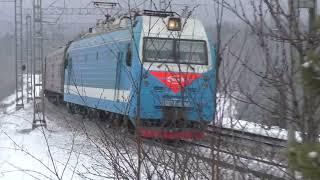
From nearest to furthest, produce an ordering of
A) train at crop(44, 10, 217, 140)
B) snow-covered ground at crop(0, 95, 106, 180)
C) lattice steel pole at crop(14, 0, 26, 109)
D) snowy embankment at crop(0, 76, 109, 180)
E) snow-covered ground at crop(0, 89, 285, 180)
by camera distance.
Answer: snow-covered ground at crop(0, 89, 285, 180) < snowy embankment at crop(0, 76, 109, 180) < snow-covered ground at crop(0, 95, 106, 180) < train at crop(44, 10, 217, 140) < lattice steel pole at crop(14, 0, 26, 109)

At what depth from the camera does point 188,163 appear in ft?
18.3

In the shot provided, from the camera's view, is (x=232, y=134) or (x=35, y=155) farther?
(x=35, y=155)

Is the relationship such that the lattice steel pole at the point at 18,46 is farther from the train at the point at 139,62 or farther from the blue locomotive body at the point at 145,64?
the blue locomotive body at the point at 145,64

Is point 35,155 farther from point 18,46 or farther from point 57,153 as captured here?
point 18,46

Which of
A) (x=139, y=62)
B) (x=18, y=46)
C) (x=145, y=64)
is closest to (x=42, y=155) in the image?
(x=139, y=62)

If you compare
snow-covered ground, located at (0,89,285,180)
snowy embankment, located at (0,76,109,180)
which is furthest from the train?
snowy embankment, located at (0,76,109,180)

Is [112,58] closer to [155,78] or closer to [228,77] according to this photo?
[155,78]

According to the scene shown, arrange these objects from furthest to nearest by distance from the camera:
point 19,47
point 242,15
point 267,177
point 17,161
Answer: point 19,47 < point 17,161 < point 267,177 < point 242,15

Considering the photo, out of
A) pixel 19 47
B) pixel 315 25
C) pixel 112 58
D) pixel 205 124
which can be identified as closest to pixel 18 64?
pixel 19 47

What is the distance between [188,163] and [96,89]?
13.0 m

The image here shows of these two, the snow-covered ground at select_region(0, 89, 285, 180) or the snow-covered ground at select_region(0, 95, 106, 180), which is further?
the snow-covered ground at select_region(0, 95, 106, 180)

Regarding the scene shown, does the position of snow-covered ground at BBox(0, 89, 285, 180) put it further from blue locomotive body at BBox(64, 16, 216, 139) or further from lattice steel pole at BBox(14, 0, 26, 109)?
lattice steel pole at BBox(14, 0, 26, 109)

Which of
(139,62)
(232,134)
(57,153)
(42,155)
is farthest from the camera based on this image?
(42,155)

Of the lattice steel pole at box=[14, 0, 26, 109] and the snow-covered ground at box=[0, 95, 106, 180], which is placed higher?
the lattice steel pole at box=[14, 0, 26, 109]
